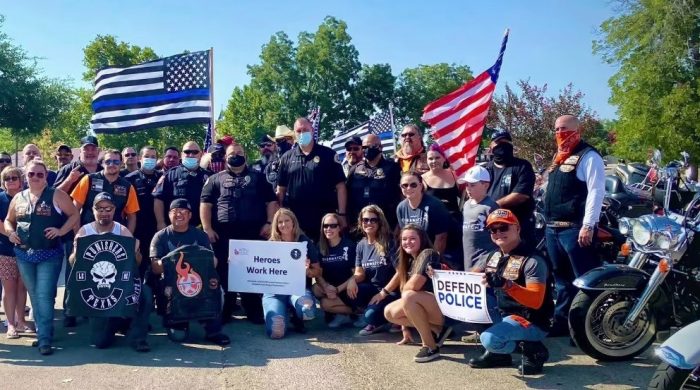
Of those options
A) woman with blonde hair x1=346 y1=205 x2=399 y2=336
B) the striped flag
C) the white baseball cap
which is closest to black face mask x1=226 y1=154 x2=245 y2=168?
woman with blonde hair x1=346 y1=205 x2=399 y2=336

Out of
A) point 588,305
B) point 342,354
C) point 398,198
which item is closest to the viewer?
point 588,305

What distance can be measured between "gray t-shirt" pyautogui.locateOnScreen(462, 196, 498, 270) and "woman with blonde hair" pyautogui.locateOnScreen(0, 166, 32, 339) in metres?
4.46

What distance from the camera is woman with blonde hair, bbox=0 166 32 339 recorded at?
649 cm

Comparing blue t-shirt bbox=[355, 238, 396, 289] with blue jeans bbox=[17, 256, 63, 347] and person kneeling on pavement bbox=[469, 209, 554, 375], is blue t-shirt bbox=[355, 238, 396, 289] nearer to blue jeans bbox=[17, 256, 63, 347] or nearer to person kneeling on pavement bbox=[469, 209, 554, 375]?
person kneeling on pavement bbox=[469, 209, 554, 375]

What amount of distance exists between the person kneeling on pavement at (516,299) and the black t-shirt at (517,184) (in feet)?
3.76

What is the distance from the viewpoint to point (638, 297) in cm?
532

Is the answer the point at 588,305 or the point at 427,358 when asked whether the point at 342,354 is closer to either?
the point at 427,358

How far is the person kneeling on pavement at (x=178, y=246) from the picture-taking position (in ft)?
21.0

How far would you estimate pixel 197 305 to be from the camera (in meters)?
6.32

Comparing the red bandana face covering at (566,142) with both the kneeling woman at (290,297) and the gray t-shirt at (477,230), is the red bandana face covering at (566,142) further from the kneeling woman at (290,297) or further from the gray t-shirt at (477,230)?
the kneeling woman at (290,297)

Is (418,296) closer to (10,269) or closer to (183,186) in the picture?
(183,186)

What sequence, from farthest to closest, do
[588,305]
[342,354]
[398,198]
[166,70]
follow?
[166,70] < [398,198] < [342,354] < [588,305]

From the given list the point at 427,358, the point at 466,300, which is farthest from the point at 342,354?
the point at 466,300

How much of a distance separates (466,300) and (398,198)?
2311 millimetres
